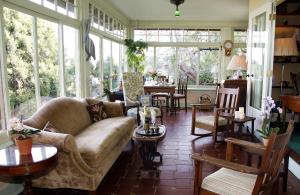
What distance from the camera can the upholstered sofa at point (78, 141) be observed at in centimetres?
235

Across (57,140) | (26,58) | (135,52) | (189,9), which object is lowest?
(57,140)

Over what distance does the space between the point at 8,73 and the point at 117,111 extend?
188cm

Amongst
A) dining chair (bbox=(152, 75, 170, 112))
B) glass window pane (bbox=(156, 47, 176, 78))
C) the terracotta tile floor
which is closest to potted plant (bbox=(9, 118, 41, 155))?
the terracotta tile floor

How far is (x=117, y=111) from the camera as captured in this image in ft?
14.0

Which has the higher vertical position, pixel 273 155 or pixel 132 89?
pixel 132 89

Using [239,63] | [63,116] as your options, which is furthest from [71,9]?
[239,63]

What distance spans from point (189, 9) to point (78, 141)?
15.6 feet

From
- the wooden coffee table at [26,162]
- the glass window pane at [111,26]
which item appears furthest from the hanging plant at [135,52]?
the wooden coffee table at [26,162]

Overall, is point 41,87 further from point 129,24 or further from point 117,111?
point 129,24

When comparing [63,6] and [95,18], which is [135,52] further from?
[63,6]

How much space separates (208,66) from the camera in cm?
837

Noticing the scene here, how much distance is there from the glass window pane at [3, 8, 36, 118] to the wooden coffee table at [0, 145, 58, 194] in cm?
86

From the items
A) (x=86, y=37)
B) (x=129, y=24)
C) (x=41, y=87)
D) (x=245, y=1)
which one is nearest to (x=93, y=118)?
(x=41, y=87)

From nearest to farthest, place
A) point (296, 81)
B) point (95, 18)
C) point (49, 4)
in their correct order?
point (49, 4), point (296, 81), point (95, 18)
